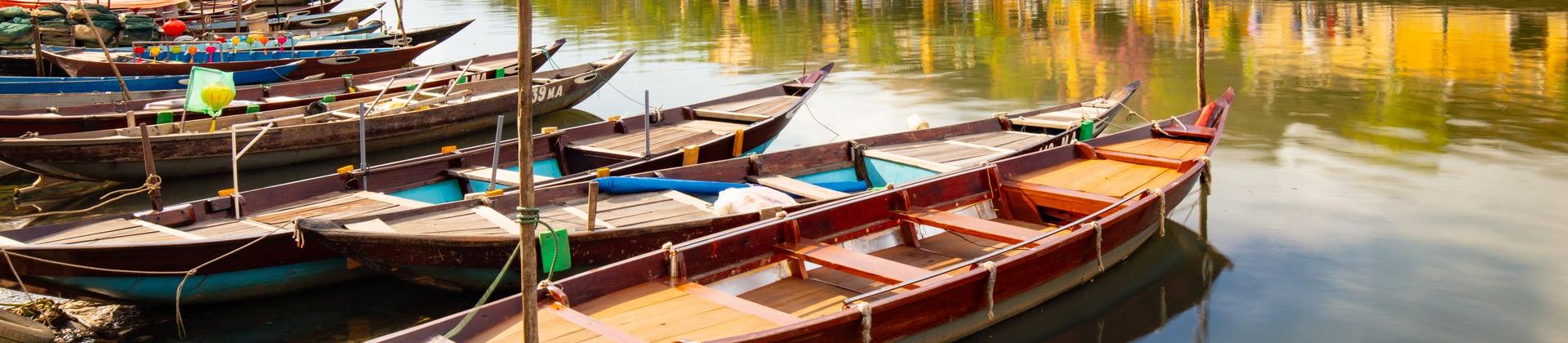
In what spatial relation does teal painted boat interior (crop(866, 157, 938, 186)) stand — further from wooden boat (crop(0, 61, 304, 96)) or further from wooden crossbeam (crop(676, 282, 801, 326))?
wooden boat (crop(0, 61, 304, 96))

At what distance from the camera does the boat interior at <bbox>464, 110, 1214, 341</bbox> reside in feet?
22.4

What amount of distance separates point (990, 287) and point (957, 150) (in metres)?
4.30

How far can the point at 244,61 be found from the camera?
19688 mm

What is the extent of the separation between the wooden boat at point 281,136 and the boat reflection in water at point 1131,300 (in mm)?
8031

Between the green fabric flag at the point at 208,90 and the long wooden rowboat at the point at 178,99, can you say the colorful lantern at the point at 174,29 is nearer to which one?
the long wooden rowboat at the point at 178,99

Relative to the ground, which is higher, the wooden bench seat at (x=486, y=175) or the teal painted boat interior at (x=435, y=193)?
the wooden bench seat at (x=486, y=175)

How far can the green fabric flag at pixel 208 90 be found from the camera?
10617 mm

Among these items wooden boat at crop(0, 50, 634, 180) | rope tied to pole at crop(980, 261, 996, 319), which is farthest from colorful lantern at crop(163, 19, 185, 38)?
rope tied to pole at crop(980, 261, 996, 319)

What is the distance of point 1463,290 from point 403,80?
1497 cm

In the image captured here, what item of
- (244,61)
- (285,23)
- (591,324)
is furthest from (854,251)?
(285,23)

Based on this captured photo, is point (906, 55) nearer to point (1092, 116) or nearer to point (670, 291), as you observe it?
point (1092, 116)

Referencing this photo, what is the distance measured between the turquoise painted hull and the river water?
0.19 meters

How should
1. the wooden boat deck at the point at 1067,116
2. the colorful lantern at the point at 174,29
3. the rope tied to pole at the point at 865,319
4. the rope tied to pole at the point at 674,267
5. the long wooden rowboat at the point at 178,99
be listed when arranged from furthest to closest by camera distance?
1. the colorful lantern at the point at 174,29
2. the long wooden rowboat at the point at 178,99
3. the wooden boat deck at the point at 1067,116
4. the rope tied to pole at the point at 674,267
5. the rope tied to pole at the point at 865,319

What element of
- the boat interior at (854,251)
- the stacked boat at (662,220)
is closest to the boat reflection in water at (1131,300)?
the stacked boat at (662,220)
